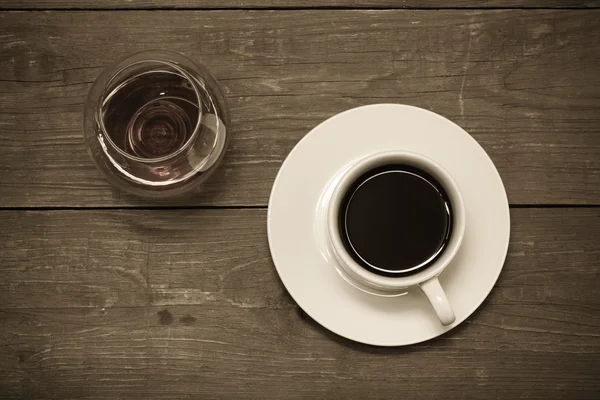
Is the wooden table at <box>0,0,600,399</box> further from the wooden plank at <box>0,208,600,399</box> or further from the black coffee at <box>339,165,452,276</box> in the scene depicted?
the black coffee at <box>339,165,452,276</box>

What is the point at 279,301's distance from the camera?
29.2 inches

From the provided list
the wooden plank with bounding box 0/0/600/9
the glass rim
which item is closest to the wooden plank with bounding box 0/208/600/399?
the glass rim

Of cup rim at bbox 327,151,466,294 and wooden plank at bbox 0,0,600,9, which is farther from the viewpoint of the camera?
wooden plank at bbox 0,0,600,9

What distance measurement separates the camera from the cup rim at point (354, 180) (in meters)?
0.62

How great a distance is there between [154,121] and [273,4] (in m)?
0.22

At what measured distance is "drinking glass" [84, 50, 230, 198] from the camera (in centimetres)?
67

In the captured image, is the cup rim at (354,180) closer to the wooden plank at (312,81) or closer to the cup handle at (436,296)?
the cup handle at (436,296)

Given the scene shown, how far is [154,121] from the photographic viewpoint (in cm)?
72

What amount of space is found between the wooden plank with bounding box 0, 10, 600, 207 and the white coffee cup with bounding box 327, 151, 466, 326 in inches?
5.3

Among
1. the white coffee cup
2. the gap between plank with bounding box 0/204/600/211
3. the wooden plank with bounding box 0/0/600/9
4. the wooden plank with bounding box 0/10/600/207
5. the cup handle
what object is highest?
the wooden plank with bounding box 0/0/600/9

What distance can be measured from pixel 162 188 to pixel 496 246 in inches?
15.5

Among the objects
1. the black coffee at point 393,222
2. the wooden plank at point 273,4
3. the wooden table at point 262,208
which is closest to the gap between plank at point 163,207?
the wooden table at point 262,208

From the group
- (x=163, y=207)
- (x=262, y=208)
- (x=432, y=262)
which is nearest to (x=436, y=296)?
(x=432, y=262)

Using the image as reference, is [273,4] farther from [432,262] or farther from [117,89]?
[432,262]
